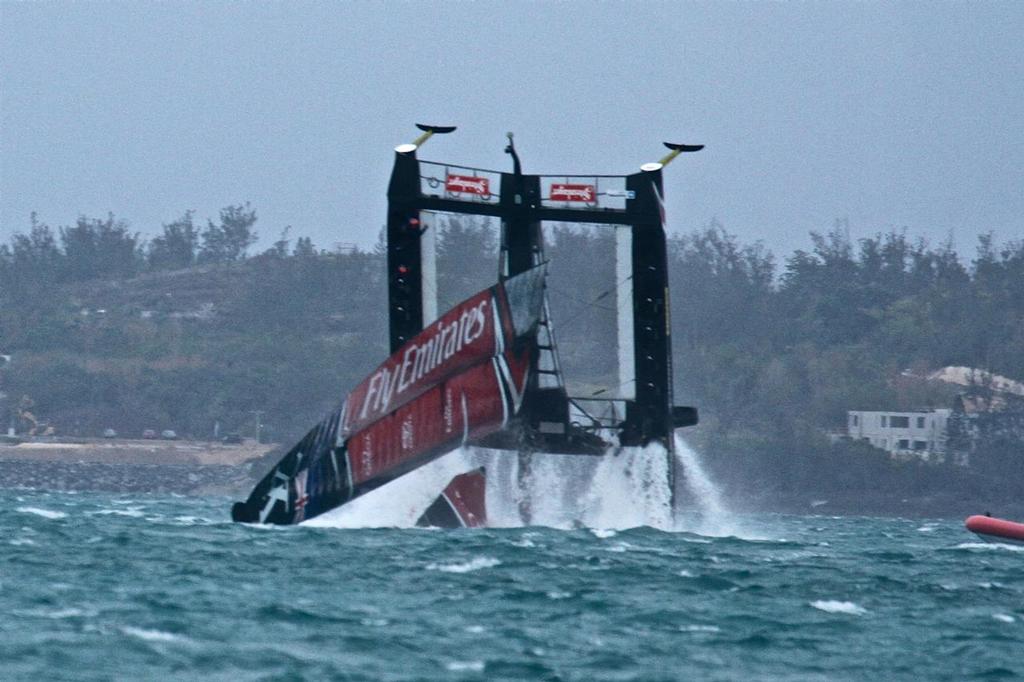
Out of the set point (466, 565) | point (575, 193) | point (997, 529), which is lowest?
point (466, 565)

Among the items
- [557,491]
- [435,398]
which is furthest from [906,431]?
[435,398]

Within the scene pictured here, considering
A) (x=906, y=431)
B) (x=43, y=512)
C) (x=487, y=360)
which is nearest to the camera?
(x=487, y=360)

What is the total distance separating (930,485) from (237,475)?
3419 cm

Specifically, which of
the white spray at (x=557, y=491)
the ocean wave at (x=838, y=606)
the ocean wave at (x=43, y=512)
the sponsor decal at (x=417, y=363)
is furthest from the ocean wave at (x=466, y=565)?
the ocean wave at (x=43, y=512)

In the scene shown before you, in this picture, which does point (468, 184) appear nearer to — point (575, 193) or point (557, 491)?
point (575, 193)

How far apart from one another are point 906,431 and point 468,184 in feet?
203

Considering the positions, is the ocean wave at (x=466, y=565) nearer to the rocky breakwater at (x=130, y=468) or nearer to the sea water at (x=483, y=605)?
the sea water at (x=483, y=605)

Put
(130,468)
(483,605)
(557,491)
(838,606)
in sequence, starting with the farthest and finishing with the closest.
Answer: (130,468) < (557,491) < (838,606) < (483,605)

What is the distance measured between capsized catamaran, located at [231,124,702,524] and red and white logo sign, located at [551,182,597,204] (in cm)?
2

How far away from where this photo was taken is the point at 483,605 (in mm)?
19156

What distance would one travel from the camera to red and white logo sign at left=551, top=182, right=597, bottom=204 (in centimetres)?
3419

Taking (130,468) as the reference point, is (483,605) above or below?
below

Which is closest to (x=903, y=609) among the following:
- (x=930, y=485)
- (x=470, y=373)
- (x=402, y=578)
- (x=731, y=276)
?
(x=402, y=578)

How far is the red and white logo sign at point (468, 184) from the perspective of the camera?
111 feet
